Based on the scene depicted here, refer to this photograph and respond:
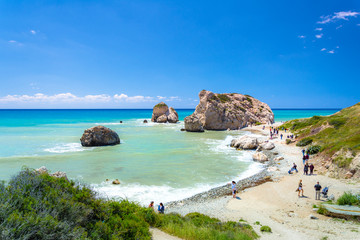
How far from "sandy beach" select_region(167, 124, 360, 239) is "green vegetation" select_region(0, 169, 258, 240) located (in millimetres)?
3243

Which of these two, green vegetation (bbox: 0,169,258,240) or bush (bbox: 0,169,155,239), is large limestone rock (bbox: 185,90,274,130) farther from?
bush (bbox: 0,169,155,239)

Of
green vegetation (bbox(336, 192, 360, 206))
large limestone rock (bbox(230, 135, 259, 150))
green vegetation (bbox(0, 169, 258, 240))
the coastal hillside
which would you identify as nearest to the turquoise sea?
large limestone rock (bbox(230, 135, 259, 150))

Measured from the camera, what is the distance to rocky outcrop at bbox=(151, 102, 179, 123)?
90438 millimetres

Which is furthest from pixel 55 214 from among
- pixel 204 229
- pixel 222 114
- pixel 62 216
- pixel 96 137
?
pixel 222 114

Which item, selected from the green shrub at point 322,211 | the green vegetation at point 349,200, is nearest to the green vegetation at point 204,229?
the green shrub at point 322,211

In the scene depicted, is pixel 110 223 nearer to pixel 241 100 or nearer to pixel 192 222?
pixel 192 222

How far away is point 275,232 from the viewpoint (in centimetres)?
1040

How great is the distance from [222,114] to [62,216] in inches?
2452

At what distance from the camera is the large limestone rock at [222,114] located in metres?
64.7

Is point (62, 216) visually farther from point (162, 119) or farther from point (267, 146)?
point (162, 119)

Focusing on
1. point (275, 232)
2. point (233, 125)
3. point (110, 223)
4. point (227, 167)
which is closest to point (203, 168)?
point (227, 167)

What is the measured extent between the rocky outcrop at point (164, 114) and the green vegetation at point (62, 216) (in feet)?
267

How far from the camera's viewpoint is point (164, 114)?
92250mm

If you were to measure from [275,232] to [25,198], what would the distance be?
431 inches
